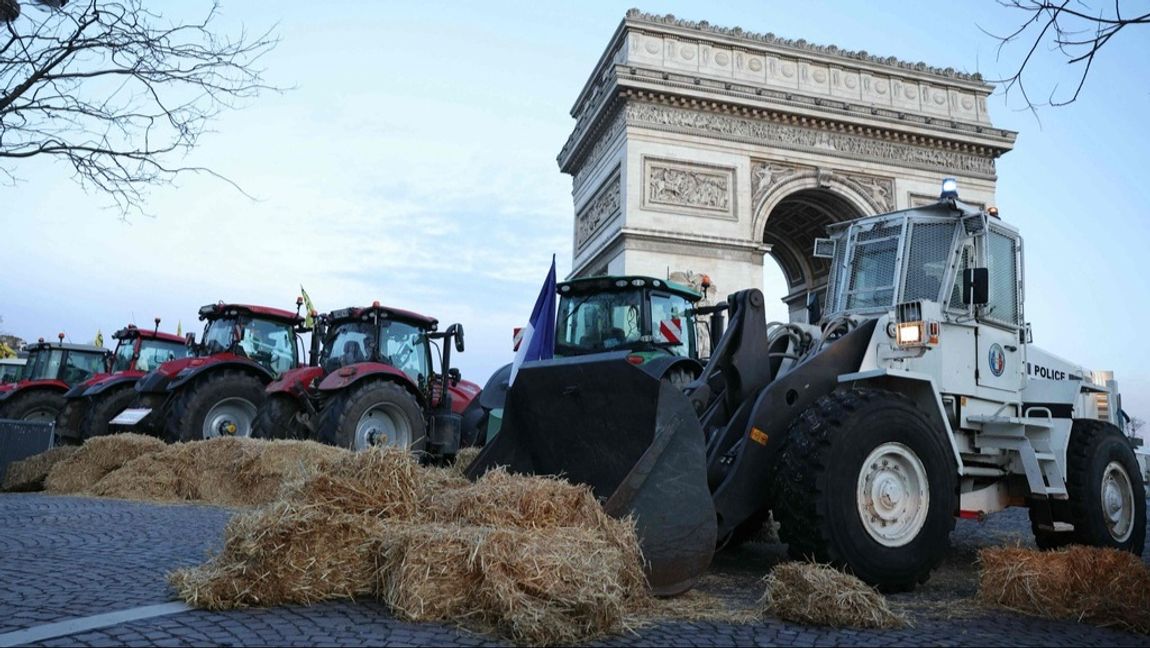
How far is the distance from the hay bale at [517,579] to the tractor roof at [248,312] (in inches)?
352

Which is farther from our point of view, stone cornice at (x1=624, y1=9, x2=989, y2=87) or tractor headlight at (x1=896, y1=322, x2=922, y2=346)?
stone cornice at (x1=624, y1=9, x2=989, y2=87)

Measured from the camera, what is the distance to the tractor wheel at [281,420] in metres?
9.38

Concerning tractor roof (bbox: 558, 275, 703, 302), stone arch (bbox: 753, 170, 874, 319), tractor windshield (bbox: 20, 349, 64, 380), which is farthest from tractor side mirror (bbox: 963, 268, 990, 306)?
stone arch (bbox: 753, 170, 874, 319)

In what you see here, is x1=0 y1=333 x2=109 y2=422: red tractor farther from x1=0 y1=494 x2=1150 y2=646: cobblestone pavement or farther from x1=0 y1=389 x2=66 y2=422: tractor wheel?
x1=0 y1=494 x2=1150 y2=646: cobblestone pavement

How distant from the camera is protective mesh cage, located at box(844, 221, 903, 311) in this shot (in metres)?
5.40

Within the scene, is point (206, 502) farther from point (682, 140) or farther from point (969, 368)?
point (682, 140)

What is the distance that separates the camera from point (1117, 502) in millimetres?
5418

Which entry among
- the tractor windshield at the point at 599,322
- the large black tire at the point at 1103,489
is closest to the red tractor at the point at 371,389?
the tractor windshield at the point at 599,322

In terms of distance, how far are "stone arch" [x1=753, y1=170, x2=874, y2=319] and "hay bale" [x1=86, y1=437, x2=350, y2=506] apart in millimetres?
16632

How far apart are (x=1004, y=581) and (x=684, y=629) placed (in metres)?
1.72

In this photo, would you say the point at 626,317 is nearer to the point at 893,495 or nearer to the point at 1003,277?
the point at 1003,277

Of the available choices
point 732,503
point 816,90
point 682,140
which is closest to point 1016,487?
point 732,503

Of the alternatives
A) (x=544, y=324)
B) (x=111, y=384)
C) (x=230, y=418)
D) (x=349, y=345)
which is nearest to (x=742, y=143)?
(x=349, y=345)

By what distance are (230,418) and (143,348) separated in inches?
205
